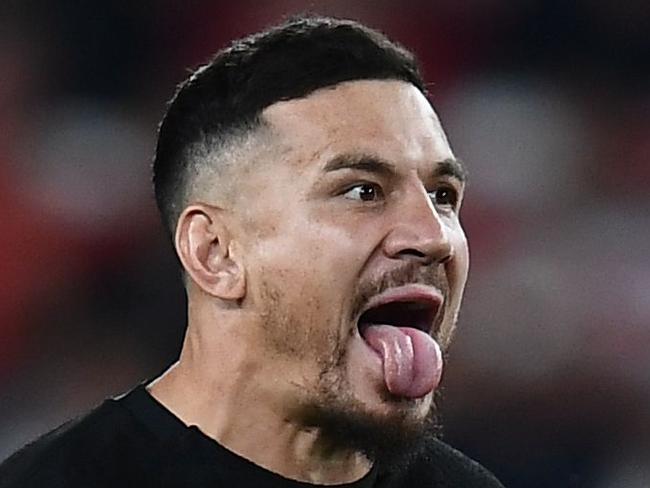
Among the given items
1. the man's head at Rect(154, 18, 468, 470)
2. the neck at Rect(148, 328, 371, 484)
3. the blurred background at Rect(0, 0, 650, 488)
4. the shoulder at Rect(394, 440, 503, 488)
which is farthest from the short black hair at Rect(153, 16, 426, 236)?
the blurred background at Rect(0, 0, 650, 488)

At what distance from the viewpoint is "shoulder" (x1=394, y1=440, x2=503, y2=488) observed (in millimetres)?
1030

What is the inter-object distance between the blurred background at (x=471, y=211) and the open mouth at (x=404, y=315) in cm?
63

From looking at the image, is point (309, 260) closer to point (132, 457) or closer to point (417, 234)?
point (417, 234)

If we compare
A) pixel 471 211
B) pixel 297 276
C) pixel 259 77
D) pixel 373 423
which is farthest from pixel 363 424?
pixel 471 211

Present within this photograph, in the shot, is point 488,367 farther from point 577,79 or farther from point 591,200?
point 577,79

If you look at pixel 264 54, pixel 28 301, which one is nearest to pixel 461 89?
pixel 28 301

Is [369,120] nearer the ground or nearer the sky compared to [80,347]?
nearer the sky

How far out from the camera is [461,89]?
5.59 ft

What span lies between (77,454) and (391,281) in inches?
10.2

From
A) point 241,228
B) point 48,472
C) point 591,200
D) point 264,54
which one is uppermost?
point 264,54

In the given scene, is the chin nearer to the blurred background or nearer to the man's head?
the man's head

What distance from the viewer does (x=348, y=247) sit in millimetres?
886

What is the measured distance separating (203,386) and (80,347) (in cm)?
65

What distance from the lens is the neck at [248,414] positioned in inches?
36.9
